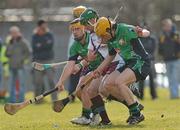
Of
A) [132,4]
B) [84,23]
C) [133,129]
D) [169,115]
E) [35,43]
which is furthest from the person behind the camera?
[132,4]

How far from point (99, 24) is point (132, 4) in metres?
31.6

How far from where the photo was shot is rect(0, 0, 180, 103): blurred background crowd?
2256 cm

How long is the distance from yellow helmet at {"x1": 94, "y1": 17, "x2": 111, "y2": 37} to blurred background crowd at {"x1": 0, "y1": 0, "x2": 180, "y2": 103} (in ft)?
26.2

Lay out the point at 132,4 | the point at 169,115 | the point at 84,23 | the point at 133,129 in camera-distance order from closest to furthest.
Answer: the point at 133,129
the point at 84,23
the point at 169,115
the point at 132,4

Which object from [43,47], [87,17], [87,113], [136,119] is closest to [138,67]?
[136,119]

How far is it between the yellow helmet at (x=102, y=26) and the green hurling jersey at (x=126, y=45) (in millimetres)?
207

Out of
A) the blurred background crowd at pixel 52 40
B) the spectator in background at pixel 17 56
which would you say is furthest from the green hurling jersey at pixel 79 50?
the spectator in background at pixel 17 56

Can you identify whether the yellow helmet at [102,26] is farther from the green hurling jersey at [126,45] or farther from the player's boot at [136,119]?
the player's boot at [136,119]

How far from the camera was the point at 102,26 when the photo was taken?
12.8m

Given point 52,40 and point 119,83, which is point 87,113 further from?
point 52,40

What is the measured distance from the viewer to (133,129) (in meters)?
12.5

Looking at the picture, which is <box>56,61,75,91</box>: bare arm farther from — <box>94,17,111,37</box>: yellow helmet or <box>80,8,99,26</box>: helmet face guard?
<box>94,17,111,37</box>: yellow helmet

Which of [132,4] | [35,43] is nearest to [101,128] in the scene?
[35,43]

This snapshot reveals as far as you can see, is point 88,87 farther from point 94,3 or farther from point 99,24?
point 94,3
